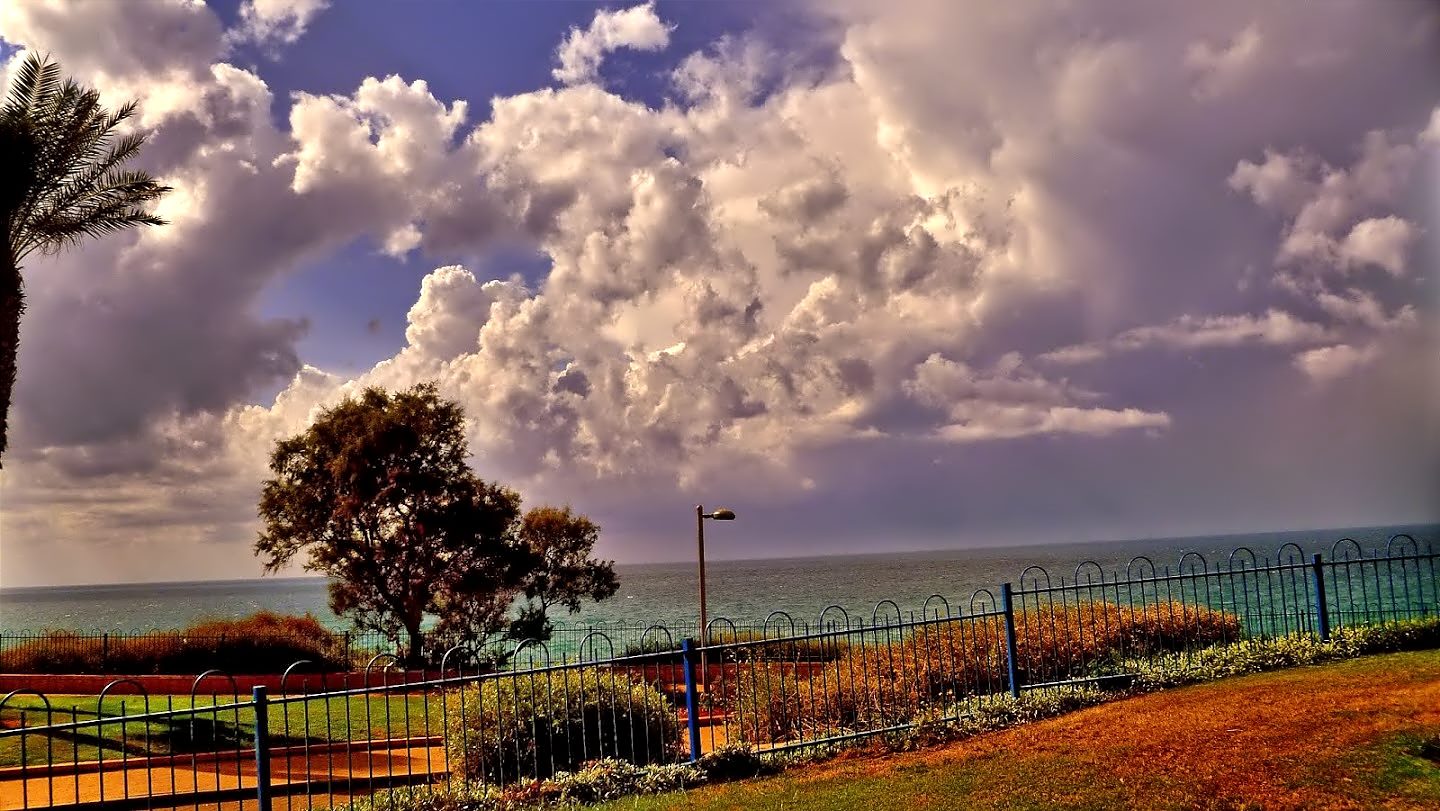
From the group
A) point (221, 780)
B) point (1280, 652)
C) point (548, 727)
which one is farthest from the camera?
point (1280, 652)

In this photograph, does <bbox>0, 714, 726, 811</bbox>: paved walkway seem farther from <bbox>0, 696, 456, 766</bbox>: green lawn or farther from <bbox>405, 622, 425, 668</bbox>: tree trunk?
<bbox>405, 622, 425, 668</bbox>: tree trunk

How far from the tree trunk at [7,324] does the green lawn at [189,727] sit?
515 cm

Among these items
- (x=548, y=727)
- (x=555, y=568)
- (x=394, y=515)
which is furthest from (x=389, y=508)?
(x=548, y=727)

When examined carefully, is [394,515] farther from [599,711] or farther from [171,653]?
[599,711]

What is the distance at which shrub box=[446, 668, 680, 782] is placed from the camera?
11422 millimetres

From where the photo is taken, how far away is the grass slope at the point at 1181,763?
8.62 m

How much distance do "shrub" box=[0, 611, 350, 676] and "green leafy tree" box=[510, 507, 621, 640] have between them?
17.9ft

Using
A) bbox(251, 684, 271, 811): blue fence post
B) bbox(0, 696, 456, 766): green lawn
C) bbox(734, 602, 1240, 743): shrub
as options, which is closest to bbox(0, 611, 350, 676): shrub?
bbox(0, 696, 456, 766): green lawn

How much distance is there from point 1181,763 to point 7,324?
18.5m

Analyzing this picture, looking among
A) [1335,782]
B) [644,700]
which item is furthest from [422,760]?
[1335,782]

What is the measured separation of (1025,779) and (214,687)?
20537 millimetres

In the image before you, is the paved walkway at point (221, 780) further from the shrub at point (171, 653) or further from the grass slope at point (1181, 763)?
the shrub at point (171, 653)

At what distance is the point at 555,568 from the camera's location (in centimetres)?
3058

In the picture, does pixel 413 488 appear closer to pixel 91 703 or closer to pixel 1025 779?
pixel 91 703
